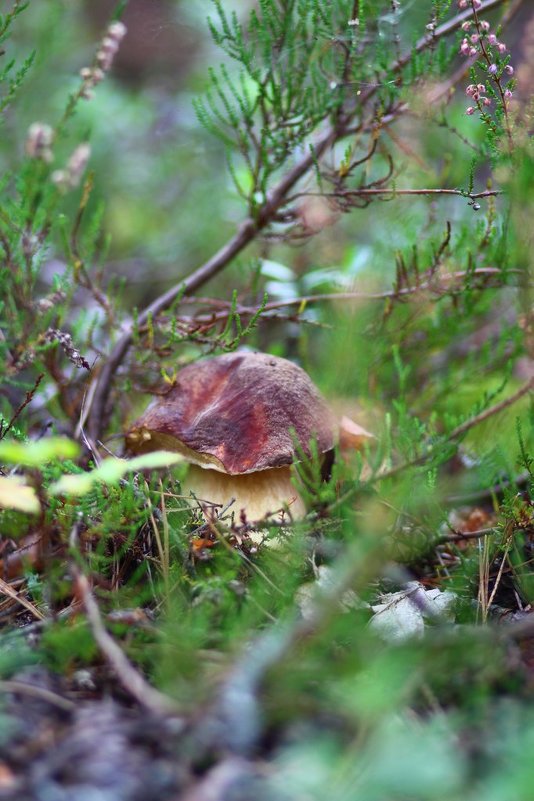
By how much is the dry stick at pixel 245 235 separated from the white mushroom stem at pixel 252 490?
18.8 inches

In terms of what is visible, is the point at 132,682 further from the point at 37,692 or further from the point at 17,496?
the point at 17,496

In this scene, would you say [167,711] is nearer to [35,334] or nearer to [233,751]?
[233,751]

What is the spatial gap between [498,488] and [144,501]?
1123mm

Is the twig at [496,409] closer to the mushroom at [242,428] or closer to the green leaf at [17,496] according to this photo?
the mushroom at [242,428]

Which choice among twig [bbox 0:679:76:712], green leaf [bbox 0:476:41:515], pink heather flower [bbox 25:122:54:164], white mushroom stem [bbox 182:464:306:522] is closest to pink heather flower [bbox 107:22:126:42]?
pink heather flower [bbox 25:122:54:164]

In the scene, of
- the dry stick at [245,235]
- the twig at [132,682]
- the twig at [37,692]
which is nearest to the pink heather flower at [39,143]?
the dry stick at [245,235]

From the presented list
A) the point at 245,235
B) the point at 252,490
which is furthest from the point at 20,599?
the point at 245,235

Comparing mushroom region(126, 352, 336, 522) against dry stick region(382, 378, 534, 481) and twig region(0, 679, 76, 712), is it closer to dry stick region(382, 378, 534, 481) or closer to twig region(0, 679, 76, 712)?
dry stick region(382, 378, 534, 481)

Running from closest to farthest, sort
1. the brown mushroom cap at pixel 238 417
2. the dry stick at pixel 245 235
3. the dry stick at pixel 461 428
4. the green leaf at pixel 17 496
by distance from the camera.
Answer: the green leaf at pixel 17 496, the dry stick at pixel 461 428, the brown mushroom cap at pixel 238 417, the dry stick at pixel 245 235

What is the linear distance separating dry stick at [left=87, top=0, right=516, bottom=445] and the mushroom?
37 centimetres

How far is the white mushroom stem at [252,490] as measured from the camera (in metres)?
1.76

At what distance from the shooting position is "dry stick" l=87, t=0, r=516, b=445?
2113 millimetres

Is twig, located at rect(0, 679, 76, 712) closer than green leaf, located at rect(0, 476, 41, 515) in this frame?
Yes

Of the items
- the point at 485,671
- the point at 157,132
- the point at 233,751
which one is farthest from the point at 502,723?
the point at 157,132
